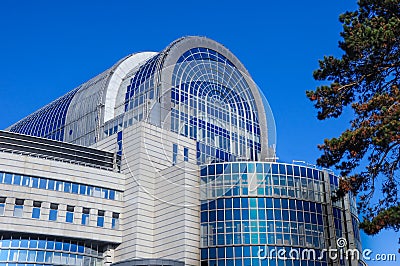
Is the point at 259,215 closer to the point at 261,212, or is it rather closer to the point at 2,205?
the point at 261,212

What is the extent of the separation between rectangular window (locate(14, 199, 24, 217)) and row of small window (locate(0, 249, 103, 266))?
356cm

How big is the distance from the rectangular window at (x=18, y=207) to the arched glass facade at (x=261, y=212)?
60.2 ft

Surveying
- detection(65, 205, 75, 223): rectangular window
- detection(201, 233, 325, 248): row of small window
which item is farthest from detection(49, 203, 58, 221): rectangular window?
detection(201, 233, 325, 248): row of small window

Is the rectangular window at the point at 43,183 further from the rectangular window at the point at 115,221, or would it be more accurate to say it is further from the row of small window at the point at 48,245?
the rectangular window at the point at 115,221

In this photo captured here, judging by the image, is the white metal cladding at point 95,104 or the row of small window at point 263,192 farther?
the white metal cladding at point 95,104

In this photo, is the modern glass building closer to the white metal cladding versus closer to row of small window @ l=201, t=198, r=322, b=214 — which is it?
row of small window @ l=201, t=198, r=322, b=214

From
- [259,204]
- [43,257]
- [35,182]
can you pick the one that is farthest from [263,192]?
[35,182]

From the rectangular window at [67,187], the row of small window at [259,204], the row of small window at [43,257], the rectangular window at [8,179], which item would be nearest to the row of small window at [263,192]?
the row of small window at [259,204]

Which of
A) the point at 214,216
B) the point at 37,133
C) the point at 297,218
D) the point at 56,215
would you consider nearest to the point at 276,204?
the point at 297,218

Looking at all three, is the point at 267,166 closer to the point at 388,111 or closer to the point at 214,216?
the point at 214,216

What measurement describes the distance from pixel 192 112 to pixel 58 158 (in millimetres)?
18500

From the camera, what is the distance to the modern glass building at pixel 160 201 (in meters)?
53.4

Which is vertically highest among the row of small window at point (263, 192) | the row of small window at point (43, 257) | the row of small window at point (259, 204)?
the row of small window at point (263, 192)

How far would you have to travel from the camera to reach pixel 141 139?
60562 mm
